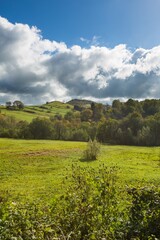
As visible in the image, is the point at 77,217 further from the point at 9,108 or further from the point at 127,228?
the point at 9,108

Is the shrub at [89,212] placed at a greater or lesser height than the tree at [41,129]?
lesser

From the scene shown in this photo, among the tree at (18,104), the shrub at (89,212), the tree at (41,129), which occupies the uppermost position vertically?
the tree at (18,104)

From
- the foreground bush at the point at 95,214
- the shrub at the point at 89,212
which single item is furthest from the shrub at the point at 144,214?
the shrub at the point at 89,212

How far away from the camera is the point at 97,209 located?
661 centimetres

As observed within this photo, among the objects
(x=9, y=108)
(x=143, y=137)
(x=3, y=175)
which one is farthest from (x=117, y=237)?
(x=9, y=108)

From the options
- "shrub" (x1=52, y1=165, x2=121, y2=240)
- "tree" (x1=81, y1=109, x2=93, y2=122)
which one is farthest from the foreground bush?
"tree" (x1=81, y1=109, x2=93, y2=122)

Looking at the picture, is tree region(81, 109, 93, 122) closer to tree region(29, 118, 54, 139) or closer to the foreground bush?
tree region(29, 118, 54, 139)

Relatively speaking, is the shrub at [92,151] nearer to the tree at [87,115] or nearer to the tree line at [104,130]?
the tree line at [104,130]

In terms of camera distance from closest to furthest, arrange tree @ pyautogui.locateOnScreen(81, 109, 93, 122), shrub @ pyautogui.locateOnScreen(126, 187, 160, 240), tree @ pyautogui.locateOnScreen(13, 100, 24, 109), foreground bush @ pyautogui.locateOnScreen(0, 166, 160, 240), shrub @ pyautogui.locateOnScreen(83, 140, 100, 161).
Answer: foreground bush @ pyautogui.locateOnScreen(0, 166, 160, 240)
shrub @ pyautogui.locateOnScreen(126, 187, 160, 240)
shrub @ pyautogui.locateOnScreen(83, 140, 100, 161)
tree @ pyautogui.locateOnScreen(81, 109, 93, 122)
tree @ pyautogui.locateOnScreen(13, 100, 24, 109)

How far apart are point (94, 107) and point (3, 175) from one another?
4810 inches

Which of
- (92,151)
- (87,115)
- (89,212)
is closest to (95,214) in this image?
(89,212)

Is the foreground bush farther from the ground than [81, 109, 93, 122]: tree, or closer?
closer

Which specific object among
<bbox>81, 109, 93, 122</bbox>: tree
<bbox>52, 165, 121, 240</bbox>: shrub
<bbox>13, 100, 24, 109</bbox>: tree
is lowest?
<bbox>52, 165, 121, 240</bbox>: shrub

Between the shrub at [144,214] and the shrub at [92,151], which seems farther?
the shrub at [92,151]
